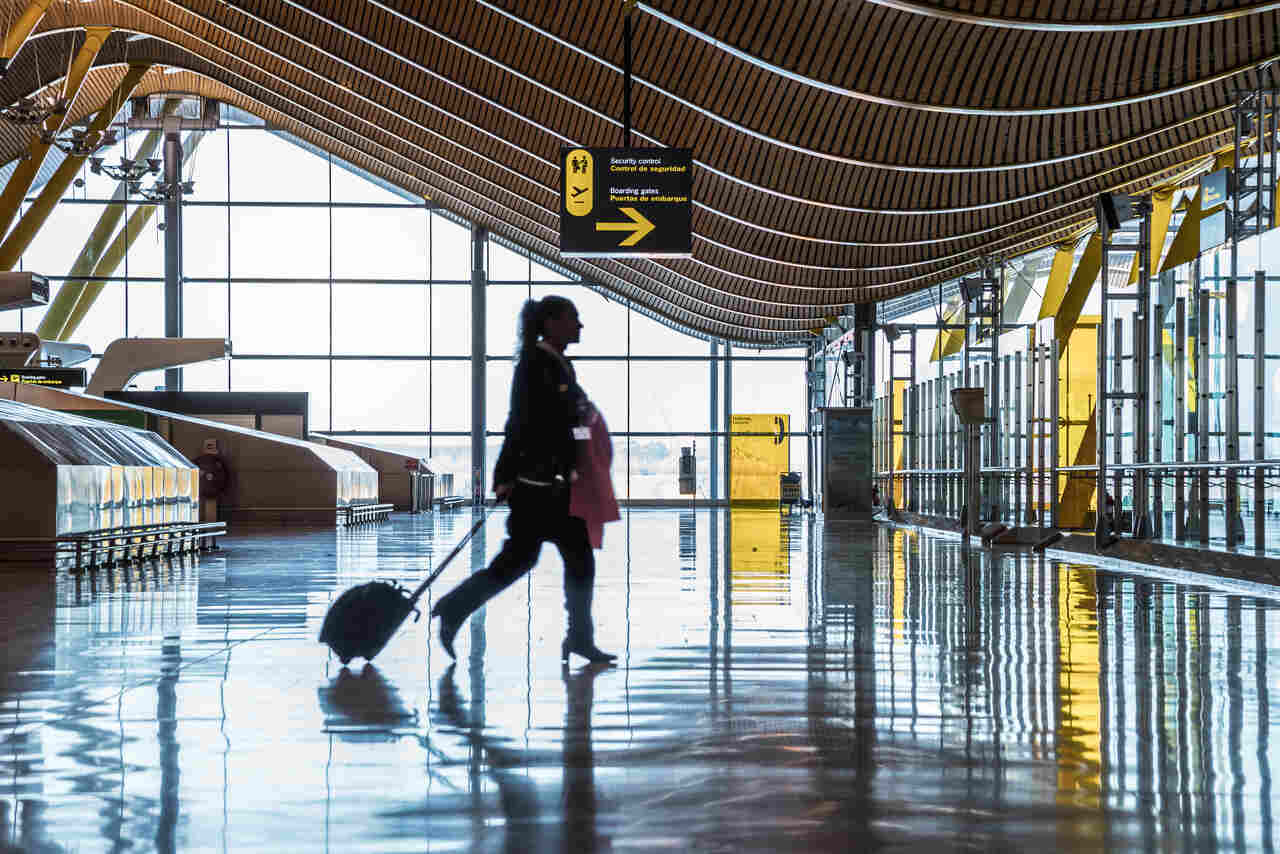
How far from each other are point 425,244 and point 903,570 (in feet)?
113

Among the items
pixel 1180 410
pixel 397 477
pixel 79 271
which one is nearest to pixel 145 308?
pixel 79 271

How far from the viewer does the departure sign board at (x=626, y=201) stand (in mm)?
18234

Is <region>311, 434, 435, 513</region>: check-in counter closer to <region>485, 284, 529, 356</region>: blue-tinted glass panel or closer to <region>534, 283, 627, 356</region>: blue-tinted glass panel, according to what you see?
<region>485, 284, 529, 356</region>: blue-tinted glass panel

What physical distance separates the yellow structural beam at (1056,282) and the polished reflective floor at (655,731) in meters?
23.3

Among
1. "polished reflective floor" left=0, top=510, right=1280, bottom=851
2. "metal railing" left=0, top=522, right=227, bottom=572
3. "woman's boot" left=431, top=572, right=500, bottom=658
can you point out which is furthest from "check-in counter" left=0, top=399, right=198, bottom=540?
"woman's boot" left=431, top=572, right=500, bottom=658

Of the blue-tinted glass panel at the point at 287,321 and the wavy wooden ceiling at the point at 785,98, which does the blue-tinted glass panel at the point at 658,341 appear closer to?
the wavy wooden ceiling at the point at 785,98

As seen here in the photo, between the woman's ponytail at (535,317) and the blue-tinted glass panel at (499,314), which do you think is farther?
the blue-tinted glass panel at (499,314)

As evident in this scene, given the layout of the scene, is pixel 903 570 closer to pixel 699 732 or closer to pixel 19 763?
pixel 699 732

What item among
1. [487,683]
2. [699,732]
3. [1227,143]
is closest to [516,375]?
[487,683]

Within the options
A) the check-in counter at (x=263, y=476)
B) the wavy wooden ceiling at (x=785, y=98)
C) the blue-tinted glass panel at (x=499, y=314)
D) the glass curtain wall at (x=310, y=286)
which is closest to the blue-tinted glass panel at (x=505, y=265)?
the glass curtain wall at (x=310, y=286)

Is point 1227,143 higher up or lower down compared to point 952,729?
higher up

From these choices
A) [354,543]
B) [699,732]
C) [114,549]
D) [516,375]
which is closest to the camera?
[699,732]

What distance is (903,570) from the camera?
43.7 ft

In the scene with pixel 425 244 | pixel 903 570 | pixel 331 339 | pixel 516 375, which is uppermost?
pixel 425 244
